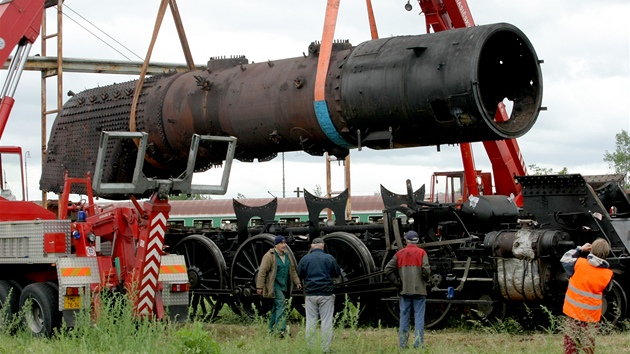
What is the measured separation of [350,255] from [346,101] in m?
2.58

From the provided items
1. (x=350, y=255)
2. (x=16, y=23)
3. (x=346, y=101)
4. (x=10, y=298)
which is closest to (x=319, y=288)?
(x=346, y=101)

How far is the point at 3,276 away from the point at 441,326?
588cm

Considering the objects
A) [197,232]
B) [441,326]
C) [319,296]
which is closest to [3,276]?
[197,232]

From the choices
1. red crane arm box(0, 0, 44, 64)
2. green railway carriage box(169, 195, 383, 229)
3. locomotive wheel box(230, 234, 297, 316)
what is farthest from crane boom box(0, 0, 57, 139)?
green railway carriage box(169, 195, 383, 229)

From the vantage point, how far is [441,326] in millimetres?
12266

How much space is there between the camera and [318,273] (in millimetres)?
10344

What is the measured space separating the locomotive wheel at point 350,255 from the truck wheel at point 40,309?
3.75 m

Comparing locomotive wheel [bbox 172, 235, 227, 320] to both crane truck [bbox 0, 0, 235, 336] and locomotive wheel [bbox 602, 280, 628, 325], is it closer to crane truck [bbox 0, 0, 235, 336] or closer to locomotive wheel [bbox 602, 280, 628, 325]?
crane truck [bbox 0, 0, 235, 336]

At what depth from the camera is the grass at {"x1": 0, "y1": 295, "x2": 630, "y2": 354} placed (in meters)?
8.88

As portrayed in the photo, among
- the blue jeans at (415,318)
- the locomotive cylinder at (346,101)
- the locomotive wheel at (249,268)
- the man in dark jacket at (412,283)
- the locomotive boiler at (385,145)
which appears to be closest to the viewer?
the blue jeans at (415,318)

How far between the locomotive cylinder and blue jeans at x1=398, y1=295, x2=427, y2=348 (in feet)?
6.15

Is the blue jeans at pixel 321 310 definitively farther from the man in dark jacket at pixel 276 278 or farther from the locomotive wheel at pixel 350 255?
the locomotive wheel at pixel 350 255

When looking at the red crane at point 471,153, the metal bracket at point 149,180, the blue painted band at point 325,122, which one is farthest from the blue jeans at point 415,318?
the red crane at point 471,153

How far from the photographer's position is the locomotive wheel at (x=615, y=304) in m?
11.1
